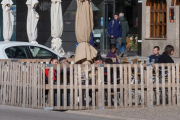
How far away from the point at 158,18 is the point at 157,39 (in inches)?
35.5

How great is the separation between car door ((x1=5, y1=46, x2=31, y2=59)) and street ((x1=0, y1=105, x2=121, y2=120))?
3.36 meters

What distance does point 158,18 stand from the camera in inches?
1131

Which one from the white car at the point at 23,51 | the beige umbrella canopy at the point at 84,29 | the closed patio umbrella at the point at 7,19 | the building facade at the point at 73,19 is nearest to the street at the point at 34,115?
the beige umbrella canopy at the point at 84,29

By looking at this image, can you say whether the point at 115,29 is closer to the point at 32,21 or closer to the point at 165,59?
the point at 32,21

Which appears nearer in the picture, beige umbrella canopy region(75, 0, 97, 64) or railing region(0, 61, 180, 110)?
railing region(0, 61, 180, 110)

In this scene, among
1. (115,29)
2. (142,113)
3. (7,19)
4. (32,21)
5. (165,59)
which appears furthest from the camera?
(7,19)

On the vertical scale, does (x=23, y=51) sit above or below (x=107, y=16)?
below

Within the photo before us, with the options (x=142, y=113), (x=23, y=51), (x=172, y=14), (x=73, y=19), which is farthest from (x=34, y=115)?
(x=73, y=19)

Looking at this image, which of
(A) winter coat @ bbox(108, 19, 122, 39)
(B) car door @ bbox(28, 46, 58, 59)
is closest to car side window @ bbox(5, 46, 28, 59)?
(B) car door @ bbox(28, 46, 58, 59)

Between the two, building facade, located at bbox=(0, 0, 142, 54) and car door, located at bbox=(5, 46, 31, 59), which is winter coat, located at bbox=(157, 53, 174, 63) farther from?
building facade, located at bbox=(0, 0, 142, 54)

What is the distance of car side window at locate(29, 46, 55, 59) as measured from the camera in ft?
60.7

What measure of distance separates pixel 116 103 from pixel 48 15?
20278 mm

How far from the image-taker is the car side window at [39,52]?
18516 millimetres

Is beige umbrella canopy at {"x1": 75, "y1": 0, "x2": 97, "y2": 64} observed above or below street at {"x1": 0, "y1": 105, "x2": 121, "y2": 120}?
above
